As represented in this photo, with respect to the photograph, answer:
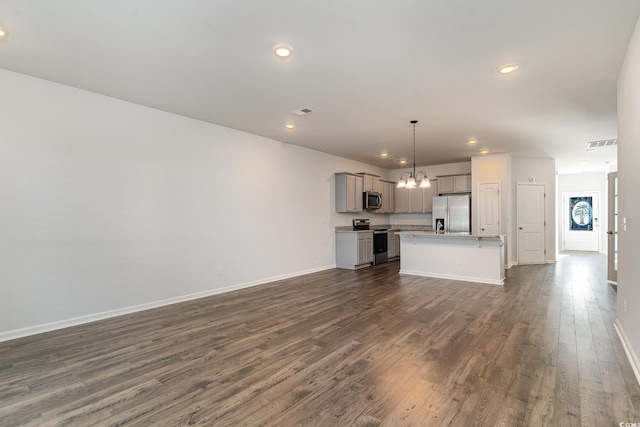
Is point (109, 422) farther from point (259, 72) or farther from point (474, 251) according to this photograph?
point (474, 251)

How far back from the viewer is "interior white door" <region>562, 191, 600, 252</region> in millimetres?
11273

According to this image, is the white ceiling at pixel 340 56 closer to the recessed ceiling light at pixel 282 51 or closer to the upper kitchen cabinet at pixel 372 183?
the recessed ceiling light at pixel 282 51

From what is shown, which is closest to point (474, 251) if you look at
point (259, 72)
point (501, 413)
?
point (501, 413)

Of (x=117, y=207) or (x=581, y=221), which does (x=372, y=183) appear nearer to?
(x=117, y=207)

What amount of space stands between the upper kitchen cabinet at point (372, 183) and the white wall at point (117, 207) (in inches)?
113

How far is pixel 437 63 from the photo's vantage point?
10.3ft

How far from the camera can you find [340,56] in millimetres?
3020

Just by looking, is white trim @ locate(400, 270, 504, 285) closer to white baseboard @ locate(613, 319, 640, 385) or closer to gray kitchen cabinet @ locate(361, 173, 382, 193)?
white baseboard @ locate(613, 319, 640, 385)

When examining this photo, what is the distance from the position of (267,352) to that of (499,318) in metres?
2.87

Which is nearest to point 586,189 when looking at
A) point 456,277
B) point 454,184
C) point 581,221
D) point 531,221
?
point 581,221

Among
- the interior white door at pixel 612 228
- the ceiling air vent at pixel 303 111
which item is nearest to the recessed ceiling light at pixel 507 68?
the ceiling air vent at pixel 303 111

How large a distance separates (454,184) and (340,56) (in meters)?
6.50

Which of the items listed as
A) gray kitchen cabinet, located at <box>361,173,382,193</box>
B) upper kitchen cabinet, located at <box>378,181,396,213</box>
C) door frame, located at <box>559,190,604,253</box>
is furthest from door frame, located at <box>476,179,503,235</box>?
door frame, located at <box>559,190,604,253</box>

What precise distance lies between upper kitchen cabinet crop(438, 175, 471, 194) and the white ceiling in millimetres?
3240
